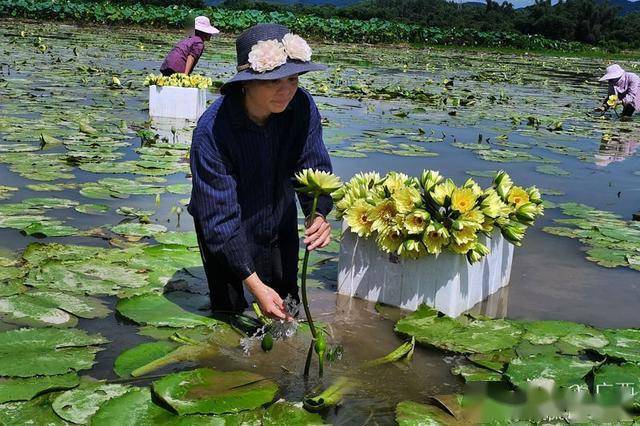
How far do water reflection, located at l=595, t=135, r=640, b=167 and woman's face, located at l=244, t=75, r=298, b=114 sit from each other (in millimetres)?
5539

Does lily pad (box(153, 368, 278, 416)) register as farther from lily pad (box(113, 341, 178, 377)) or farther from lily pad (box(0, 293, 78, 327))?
lily pad (box(0, 293, 78, 327))

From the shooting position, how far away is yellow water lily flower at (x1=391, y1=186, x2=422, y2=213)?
3046 millimetres

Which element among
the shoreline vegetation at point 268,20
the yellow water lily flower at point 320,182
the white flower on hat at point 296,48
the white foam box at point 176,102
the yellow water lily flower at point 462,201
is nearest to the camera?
the yellow water lily flower at point 320,182

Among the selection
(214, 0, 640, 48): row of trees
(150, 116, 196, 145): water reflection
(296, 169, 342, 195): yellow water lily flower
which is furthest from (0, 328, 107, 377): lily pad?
(214, 0, 640, 48): row of trees

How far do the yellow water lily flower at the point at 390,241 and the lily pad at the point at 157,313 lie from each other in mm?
782

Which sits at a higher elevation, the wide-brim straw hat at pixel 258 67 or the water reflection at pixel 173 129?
the wide-brim straw hat at pixel 258 67

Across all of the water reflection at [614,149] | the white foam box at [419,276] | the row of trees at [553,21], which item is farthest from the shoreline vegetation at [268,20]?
the white foam box at [419,276]

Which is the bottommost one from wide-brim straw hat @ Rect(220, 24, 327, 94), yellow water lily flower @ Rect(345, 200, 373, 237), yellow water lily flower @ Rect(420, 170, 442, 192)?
yellow water lily flower @ Rect(345, 200, 373, 237)

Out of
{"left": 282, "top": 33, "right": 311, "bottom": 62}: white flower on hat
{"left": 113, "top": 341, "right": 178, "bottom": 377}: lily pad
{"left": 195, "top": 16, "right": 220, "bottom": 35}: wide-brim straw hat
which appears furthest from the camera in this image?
{"left": 195, "top": 16, "right": 220, "bottom": 35}: wide-brim straw hat

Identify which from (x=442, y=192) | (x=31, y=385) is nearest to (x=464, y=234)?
(x=442, y=192)

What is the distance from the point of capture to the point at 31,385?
7.28 ft

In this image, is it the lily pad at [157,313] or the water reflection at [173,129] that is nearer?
the lily pad at [157,313]

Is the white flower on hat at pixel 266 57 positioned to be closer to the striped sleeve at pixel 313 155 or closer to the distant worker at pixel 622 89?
the striped sleeve at pixel 313 155

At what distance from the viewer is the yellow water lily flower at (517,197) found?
3.32 metres
